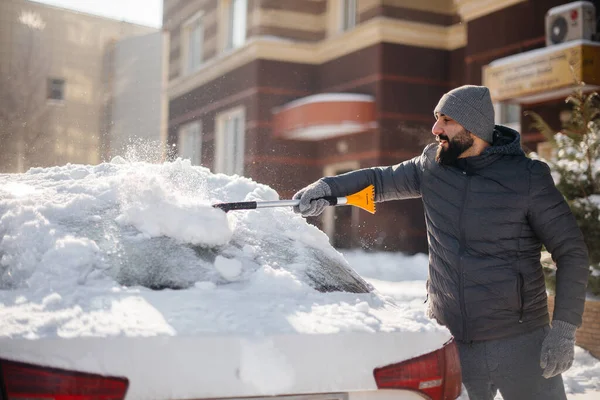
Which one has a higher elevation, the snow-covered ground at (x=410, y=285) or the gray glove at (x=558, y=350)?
the gray glove at (x=558, y=350)

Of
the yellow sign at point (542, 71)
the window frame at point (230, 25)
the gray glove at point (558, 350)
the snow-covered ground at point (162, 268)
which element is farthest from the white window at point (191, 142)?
the gray glove at point (558, 350)

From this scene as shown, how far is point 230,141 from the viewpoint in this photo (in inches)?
771

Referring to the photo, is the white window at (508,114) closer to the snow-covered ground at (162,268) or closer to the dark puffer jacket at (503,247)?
the dark puffer jacket at (503,247)

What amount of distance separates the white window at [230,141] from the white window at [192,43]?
11.2 ft

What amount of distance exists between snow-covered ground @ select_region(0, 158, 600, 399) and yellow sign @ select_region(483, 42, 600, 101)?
26.2 feet

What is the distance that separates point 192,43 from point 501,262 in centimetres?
2121

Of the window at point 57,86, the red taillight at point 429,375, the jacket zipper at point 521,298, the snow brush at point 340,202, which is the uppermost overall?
the window at point 57,86

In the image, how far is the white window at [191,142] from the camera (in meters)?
21.8

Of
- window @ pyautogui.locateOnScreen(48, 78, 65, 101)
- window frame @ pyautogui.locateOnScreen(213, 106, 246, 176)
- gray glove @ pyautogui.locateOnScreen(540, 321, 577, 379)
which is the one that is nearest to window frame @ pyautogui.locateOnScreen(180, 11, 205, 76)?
window frame @ pyautogui.locateOnScreen(213, 106, 246, 176)

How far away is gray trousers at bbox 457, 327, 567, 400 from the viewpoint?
2.93 metres

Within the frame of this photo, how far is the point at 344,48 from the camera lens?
16.8 meters

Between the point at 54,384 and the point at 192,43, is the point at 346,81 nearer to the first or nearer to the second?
the point at 192,43

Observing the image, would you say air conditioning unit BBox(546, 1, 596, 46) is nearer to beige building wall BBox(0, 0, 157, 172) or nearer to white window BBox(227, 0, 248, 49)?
beige building wall BBox(0, 0, 157, 172)

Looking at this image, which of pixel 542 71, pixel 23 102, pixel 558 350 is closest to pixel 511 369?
pixel 558 350
